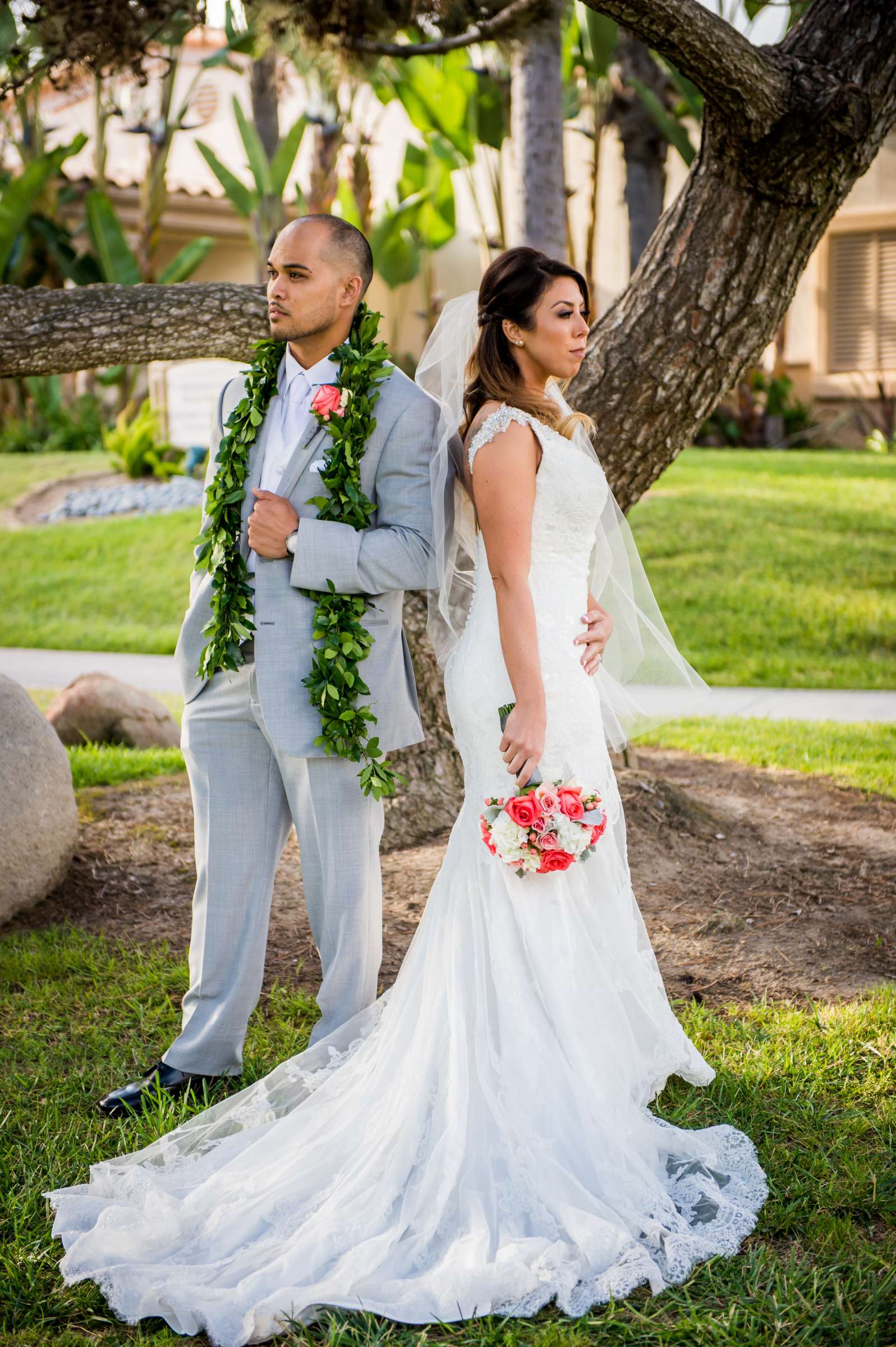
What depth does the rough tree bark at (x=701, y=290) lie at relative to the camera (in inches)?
170

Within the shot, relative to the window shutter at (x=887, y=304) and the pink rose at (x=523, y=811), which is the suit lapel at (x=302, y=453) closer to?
the pink rose at (x=523, y=811)

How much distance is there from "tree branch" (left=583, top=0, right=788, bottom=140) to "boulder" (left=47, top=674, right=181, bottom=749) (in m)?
4.37

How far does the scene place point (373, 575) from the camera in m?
3.05

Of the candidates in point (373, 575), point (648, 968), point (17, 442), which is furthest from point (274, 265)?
point (17, 442)

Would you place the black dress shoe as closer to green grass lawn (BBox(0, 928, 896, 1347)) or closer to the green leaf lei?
green grass lawn (BBox(0, 928, 896, 1347))

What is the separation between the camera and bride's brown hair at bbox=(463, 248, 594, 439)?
299 cm

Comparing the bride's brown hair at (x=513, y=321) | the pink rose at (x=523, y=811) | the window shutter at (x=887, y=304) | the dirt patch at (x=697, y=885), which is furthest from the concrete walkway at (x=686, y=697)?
the window shutter at (x=887, y=304)

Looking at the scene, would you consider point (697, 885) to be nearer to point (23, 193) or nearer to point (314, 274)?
point (314, 274)

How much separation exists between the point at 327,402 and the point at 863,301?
15387 millimetres

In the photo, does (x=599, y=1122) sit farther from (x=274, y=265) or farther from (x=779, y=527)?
(x=779, y=527)

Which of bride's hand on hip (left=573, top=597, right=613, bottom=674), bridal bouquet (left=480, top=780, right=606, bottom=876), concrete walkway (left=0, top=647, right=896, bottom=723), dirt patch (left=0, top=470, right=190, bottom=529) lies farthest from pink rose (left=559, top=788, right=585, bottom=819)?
dirt patch (left=0, top=470, right=190, bottom=529)

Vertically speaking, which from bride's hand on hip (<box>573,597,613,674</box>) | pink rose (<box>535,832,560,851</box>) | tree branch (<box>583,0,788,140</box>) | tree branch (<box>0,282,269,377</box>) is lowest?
pink rose (<box>535,832,560,851</box>)

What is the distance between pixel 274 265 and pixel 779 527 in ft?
27.6

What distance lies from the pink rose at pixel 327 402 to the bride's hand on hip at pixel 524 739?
818mm
